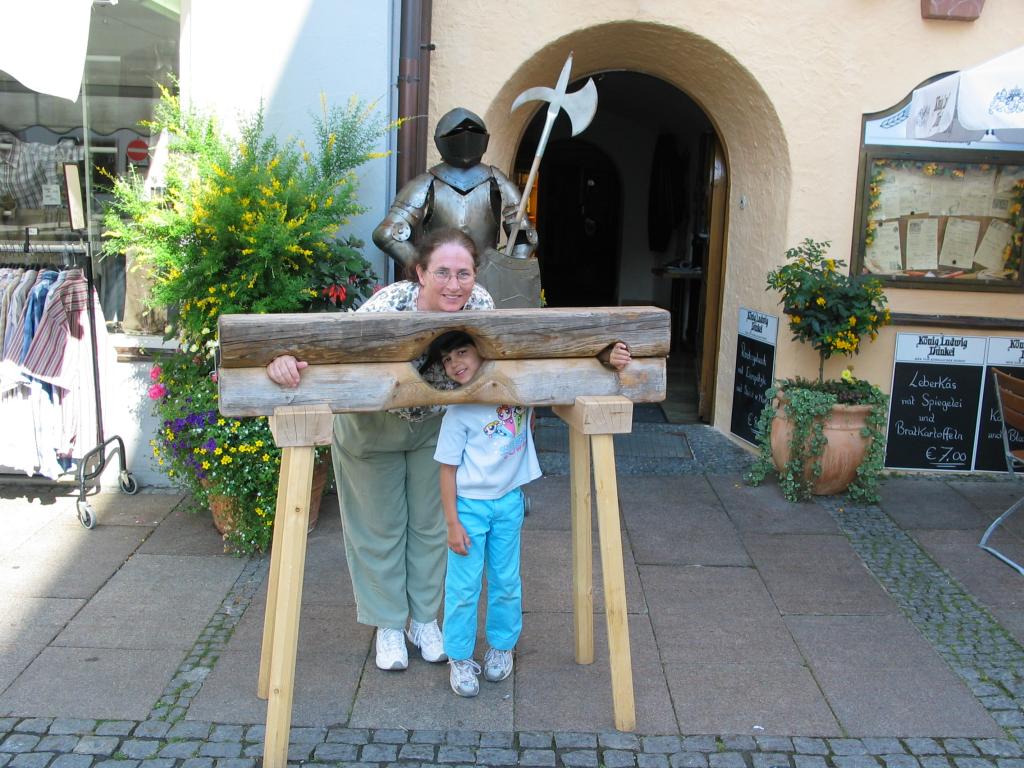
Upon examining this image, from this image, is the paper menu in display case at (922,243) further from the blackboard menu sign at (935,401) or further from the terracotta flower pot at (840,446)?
the terracotta flower pot at (840,446)

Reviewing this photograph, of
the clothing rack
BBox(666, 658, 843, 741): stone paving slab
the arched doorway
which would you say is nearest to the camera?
BBox(666, 658, 843, 741): stone paving slab

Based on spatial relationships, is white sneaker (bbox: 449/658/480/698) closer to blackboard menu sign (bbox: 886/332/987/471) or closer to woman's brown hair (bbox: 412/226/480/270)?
woman's brown hair (bbox: 412/226/480/270)

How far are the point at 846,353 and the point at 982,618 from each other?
1918 mm

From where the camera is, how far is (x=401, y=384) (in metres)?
2.89

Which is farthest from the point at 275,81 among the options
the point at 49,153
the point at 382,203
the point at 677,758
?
the point at 677,758

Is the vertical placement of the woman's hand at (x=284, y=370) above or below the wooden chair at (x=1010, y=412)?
above

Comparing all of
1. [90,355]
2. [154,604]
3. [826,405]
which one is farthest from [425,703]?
[826,405]

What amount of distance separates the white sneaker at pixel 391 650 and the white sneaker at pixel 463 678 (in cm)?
23

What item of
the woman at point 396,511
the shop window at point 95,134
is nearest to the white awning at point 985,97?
the woman at point 396,511

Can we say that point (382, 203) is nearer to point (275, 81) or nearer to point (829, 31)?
point (275, 81)

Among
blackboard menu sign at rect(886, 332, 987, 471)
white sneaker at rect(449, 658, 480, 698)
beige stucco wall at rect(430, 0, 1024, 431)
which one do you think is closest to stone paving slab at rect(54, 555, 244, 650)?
white sneaker at rect(449, 658, 480, 698)

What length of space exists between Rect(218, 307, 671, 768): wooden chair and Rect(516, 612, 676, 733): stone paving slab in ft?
0.43

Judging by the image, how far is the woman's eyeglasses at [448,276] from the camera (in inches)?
116

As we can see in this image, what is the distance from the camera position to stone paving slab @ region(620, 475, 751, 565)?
4625mm
